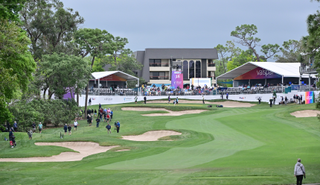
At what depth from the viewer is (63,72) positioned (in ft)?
147

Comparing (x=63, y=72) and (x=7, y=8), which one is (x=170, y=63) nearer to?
(x=63, y=72)

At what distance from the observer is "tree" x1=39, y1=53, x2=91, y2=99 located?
4491 centimetres

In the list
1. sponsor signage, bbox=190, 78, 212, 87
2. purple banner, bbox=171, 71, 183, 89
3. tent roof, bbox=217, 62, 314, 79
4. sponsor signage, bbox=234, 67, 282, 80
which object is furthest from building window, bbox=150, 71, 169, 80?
purple banner, bbox=171, 71, 183, 89

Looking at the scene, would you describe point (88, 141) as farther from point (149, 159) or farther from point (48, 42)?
point (48, 42)

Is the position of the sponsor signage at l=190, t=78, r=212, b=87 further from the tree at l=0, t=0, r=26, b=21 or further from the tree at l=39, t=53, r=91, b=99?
the tree at l=0, t=0, r=26, b=21

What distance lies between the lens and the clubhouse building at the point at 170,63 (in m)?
103

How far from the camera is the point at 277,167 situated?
1797 centimetres

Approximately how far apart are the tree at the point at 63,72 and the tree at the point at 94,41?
419 centimetres

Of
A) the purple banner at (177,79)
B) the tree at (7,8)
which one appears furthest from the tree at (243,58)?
the tree at (7,8)

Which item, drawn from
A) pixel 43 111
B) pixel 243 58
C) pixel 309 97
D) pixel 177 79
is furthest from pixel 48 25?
pixel 243 58

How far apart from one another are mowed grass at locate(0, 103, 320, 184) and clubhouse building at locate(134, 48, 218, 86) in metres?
65.8

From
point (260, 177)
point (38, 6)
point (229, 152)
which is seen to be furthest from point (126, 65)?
point (260, 177)

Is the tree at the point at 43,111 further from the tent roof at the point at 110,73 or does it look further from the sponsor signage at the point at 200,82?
the sponsor signage at the point at 200,82

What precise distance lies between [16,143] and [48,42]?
96.1 feet
